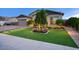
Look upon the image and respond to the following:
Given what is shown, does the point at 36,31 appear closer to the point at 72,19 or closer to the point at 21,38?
the point at 21,38

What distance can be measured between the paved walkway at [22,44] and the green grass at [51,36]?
0.06 m

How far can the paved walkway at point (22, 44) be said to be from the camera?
7.66ft

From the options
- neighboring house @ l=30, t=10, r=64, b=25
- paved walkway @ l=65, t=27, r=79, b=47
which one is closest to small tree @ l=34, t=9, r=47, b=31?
neighboring house @ l=30, t=10, r=64, b=25

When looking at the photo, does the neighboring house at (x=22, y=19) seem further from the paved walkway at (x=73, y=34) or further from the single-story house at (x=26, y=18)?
the paved walkway at (x=73, y=34)

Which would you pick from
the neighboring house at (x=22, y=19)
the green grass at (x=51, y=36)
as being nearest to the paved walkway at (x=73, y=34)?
the green grass at (x=51, y=36)

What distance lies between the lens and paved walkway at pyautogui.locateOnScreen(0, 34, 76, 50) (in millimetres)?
2334

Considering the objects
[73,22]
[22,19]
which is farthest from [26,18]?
[73,22]

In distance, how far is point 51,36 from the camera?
2.42 metres

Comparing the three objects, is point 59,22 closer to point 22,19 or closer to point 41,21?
point 41,21
